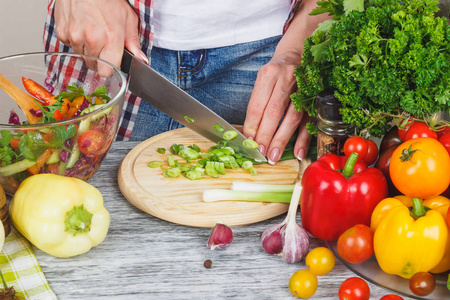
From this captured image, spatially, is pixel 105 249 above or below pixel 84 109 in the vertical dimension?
below

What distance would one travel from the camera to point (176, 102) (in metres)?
1.63

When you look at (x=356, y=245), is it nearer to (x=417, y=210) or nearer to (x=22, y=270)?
(x=417, y=210)

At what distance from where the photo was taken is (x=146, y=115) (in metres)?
2.09

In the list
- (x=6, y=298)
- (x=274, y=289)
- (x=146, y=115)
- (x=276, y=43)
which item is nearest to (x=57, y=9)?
(x=146, y=115)

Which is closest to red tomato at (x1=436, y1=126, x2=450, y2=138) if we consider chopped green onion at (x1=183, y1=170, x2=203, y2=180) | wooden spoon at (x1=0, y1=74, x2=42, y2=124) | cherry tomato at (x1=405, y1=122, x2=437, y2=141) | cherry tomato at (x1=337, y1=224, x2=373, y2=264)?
cherry tomato at (x1=405, y1=122, x2=437, y2=141)

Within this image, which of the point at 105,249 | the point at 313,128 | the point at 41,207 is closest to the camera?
the point at 41,207

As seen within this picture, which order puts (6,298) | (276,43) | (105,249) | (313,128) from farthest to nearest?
1. (276,43)
2. (313,128)
3. (105,249)
4. (6,298)

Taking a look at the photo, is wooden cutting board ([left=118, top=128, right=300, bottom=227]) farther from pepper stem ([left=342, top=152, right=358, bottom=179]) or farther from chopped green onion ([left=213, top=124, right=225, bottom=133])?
pepper stem ([left=342, top=152, right=358, bottom=179])

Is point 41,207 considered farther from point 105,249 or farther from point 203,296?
point 203,296

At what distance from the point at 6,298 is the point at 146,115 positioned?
3.88 ft

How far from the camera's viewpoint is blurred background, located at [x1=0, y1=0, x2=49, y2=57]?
337 cm

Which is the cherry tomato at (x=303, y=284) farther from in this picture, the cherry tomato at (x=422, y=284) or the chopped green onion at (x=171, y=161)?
the chopped green onion at (x=171, y=161)

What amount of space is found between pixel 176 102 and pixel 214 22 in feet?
1.42

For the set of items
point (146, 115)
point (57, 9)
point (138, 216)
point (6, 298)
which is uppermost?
point (57, 9)
